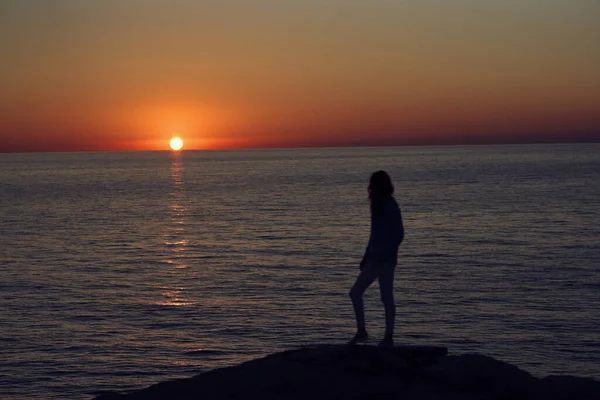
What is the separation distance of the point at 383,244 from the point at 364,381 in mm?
2292

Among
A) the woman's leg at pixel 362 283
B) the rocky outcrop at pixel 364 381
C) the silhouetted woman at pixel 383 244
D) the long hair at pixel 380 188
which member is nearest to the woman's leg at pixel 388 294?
the silhouetted woman at pixel 383 244

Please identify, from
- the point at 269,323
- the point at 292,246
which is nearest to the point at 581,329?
the point at 269,323

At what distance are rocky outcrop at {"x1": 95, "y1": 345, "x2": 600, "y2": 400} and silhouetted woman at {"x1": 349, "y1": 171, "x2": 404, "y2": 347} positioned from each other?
940 millimetres

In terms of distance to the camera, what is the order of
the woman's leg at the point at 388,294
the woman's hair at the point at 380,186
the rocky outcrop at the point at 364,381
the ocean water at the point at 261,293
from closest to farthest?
the rocky outcrop at the point at 364,381 < the woman's hair at the point at 380,186 < the woman's leg at the point at 388,294 < the ocean water at the point at 261,293

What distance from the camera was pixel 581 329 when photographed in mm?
28047

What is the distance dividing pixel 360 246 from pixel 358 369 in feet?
134

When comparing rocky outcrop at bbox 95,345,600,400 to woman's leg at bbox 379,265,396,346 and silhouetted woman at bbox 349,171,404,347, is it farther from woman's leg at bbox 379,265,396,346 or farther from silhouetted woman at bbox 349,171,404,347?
silhouetted woman at bbox 349,171,404,347

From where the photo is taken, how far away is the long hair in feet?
38.0

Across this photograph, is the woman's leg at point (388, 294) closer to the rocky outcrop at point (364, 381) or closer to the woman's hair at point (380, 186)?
the rocky outcrop at point (364, 381)

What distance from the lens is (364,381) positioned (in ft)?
35.2

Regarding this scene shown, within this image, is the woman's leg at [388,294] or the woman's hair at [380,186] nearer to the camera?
the woman's hair at [380,186]

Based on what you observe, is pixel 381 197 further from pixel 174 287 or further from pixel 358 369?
pixel 174 287

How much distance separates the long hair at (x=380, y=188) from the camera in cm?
1159

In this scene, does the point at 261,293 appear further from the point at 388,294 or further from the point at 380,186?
the point at 380,186
